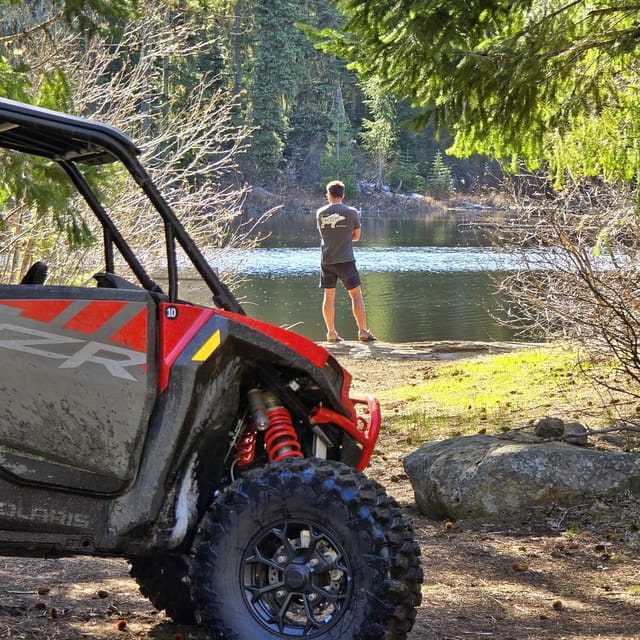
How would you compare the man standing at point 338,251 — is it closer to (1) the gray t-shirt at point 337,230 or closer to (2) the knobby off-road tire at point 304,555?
(1) the gray t-shirt at point 337,230

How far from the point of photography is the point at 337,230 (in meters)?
15.0

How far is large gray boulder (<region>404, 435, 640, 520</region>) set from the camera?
697 cm

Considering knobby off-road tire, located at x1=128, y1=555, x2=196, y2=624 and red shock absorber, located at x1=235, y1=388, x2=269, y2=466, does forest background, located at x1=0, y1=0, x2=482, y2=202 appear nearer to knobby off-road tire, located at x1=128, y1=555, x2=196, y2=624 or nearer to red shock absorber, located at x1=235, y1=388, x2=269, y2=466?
knobby off-road tire, located at x1=128, y1=555, x2=196, y2=624

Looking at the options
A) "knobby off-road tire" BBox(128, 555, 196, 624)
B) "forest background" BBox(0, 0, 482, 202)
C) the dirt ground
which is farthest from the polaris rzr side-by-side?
"forest background" BBox(0, 0, 482, 202)

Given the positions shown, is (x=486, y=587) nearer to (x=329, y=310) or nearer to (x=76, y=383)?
(x=76, y=383)

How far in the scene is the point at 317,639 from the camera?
3.83m

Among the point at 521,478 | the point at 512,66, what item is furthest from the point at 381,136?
the point at 521,478

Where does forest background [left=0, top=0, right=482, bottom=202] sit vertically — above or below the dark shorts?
above

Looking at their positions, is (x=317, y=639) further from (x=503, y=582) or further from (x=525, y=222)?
(x=525, y=222)

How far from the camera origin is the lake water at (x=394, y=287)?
2222 centimetres

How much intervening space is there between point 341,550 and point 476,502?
3425 mm

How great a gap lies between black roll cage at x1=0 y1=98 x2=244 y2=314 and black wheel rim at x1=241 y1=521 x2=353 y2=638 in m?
0.92

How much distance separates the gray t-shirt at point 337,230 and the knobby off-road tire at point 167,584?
10.4 m

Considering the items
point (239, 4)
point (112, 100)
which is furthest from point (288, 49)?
point (112, 100)
